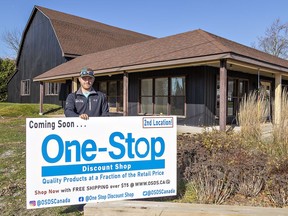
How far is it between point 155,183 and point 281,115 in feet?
11.8

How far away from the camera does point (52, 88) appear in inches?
902

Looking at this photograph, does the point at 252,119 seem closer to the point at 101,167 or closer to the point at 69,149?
the point at 101,167

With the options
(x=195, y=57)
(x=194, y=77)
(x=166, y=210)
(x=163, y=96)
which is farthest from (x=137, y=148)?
(x=163, y=96)

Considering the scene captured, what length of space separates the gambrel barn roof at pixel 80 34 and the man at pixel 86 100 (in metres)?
19.3

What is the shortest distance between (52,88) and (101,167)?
69.5 feet

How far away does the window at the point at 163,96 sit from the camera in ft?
39.8

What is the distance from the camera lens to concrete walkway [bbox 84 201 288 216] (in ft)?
9.16

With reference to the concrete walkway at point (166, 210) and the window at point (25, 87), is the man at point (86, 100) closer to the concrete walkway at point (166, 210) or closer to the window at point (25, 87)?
the concrete walkway at point (166, 210)

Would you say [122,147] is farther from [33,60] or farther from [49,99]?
[33,60]

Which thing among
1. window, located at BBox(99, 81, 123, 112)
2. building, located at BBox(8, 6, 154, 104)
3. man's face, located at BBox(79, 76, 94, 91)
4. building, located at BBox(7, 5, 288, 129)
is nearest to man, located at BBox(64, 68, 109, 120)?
man's face, located at BBox(79, 76, 94, 91)

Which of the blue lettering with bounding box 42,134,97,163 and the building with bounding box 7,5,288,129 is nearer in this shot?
the blue lettering with bounding box 42,134,97,163

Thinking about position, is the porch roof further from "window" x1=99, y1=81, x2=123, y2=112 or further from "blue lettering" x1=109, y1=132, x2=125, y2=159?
"blue lettering" x1=109, y1=132, x2=125, y2=159

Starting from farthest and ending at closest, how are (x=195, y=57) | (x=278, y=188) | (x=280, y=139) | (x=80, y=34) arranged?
1. (x=80, y=34)
2. (x=195, y=57)
3. (x=280, y=139)
4. (x=278, y=188)

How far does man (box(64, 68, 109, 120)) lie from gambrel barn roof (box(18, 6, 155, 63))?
19.3 metres
